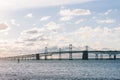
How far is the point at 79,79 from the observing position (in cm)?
9638

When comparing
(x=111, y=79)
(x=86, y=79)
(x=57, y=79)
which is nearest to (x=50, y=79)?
(x=57, y=79)

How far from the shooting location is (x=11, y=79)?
92.1 m

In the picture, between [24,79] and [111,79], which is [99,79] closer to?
[111,79]

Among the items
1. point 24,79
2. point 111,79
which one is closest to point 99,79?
point 111,79

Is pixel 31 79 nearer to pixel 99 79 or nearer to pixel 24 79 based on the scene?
pixel 24 79

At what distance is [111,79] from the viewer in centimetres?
9869

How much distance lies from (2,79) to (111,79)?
25509 millimetres

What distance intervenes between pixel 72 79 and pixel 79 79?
5.25 ft

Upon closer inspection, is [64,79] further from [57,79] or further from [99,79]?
[99,79]

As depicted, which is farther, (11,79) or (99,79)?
(99,79)

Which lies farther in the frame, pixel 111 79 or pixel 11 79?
pixel 111 79

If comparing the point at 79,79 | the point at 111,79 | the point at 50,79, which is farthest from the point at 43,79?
the point at 111,79

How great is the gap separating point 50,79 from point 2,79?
1093cm

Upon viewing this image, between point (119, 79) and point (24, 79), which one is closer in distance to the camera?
point (24, 79)
